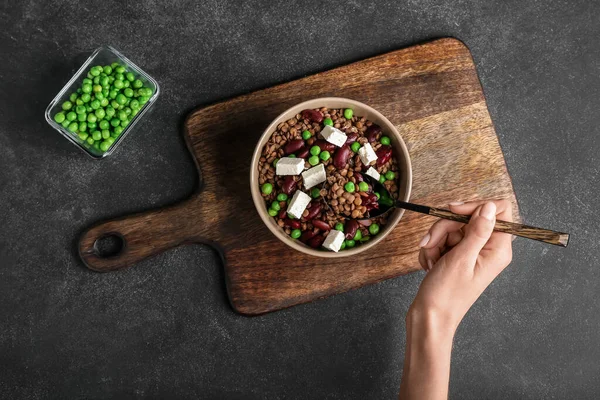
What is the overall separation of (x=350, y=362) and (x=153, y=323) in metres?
0.78

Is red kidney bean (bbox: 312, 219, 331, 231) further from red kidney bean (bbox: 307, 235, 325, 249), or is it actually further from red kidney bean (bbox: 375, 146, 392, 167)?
red kidney bean (bbox: 375, 146, 392, 167)

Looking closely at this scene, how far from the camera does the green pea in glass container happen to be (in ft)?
6.24

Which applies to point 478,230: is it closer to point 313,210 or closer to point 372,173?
point 372,173

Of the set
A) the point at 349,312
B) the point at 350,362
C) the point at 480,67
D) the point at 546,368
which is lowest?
the point at 546,368

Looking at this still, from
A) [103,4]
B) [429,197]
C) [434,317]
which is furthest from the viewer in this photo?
[103,4]

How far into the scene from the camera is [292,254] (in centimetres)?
191

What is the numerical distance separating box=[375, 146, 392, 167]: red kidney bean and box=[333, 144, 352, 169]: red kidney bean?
11 cm

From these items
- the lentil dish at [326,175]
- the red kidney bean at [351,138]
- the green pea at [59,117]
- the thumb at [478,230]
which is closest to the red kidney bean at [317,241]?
the lentil dish at [326,175]

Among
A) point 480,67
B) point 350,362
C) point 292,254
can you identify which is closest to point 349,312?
point 350,362

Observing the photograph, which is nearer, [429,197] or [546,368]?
[429,197]

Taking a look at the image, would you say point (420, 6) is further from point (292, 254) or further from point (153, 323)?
point (153, 323)

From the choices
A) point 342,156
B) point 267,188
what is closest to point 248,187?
point 267,188

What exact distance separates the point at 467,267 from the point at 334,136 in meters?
0.59

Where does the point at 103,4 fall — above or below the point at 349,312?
above
